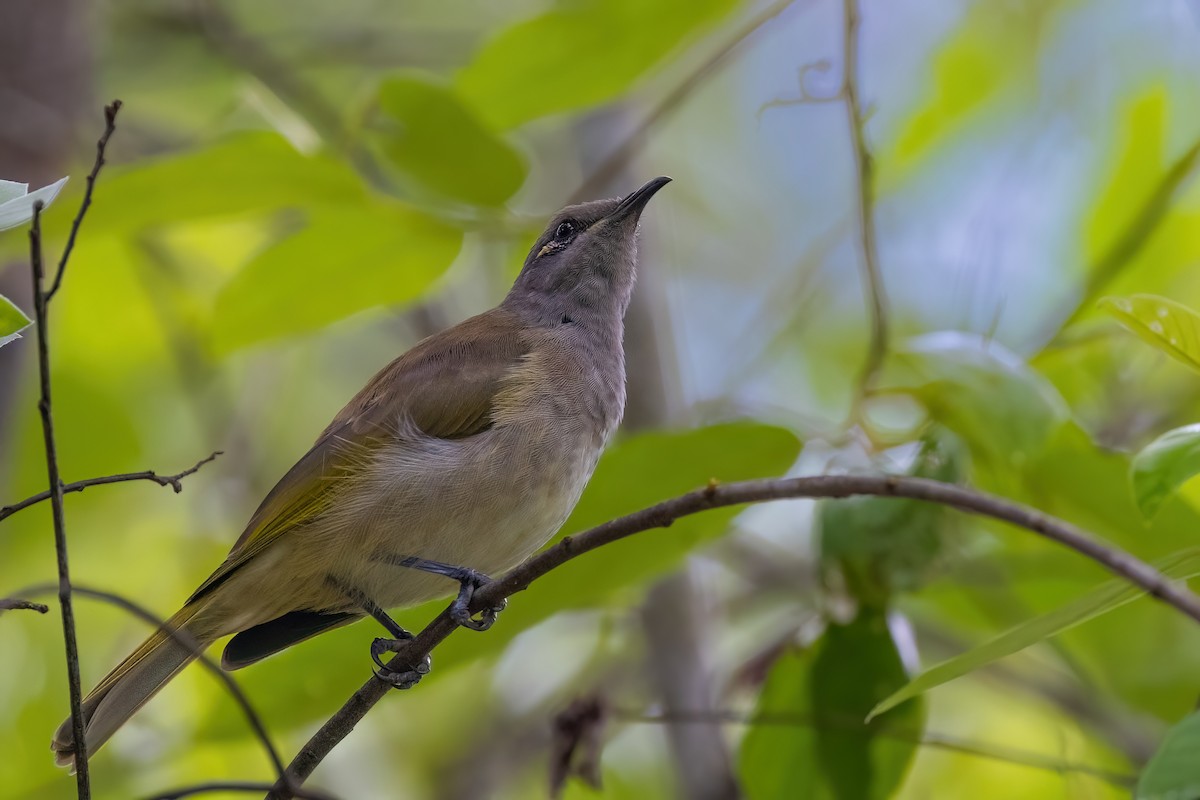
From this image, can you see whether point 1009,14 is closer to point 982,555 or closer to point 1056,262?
point 1056,262

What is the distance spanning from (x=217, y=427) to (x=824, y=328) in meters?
3.19

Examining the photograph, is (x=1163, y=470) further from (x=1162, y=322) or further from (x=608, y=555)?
(x=608, y=555)

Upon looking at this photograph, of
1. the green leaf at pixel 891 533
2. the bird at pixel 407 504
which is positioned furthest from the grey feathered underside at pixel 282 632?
the green leaf at pixel 891 533

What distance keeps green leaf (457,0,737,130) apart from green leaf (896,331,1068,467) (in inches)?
48.6

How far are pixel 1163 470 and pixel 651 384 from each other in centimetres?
319

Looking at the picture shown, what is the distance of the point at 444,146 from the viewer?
143 inches

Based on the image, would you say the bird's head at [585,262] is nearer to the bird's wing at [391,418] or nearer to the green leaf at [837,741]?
the bird's wing at [391,418]

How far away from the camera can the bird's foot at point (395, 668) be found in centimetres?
284

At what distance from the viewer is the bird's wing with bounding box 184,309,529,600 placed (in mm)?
3779

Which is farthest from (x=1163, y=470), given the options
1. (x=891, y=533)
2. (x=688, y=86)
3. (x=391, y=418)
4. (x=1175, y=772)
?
(x=391, y=418)

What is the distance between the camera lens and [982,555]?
4.07m

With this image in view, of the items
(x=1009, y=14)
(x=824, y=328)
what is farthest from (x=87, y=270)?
(x=1009, y=14)

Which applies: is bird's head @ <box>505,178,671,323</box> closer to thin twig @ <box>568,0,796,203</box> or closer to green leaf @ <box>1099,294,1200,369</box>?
thin twig @ <box>568,0,796,203</box>

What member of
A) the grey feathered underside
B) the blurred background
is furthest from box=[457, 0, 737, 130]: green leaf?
the grey feathered underside
